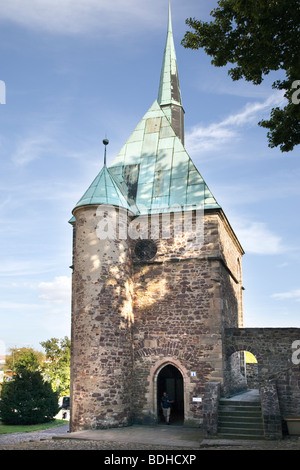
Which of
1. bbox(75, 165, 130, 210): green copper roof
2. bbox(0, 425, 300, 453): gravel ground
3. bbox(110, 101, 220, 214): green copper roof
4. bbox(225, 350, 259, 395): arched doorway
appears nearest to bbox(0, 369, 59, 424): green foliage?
bbox(225, 350, 259, 395): arched doorway

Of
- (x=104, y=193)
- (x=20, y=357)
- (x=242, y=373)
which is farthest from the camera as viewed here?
(x=20, y=357)

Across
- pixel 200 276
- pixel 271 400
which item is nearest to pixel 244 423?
pixel 271 400

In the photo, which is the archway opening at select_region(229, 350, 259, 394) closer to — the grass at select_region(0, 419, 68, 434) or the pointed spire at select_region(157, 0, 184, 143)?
the grass at select_region(0, 419, 68, 434)

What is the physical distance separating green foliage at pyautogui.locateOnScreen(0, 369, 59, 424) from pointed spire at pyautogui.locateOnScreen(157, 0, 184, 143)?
1575 centimetres

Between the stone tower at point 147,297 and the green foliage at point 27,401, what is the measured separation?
715cm

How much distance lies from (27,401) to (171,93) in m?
19.0

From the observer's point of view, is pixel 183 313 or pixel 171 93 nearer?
pixel 183 313

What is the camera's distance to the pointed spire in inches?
1080

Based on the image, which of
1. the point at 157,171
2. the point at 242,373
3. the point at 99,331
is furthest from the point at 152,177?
the point at 242,373

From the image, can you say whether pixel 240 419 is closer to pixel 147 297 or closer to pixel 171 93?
pixel 147 297

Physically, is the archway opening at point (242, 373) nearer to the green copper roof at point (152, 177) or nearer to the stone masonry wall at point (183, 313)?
the stone masonry wall at point (183, 313)

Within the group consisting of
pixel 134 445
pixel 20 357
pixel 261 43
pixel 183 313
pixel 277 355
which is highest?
pixel 261 43

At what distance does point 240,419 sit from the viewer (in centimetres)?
1512

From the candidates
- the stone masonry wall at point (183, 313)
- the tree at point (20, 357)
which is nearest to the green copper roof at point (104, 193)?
the stone masonry wall at point (183, 313)
